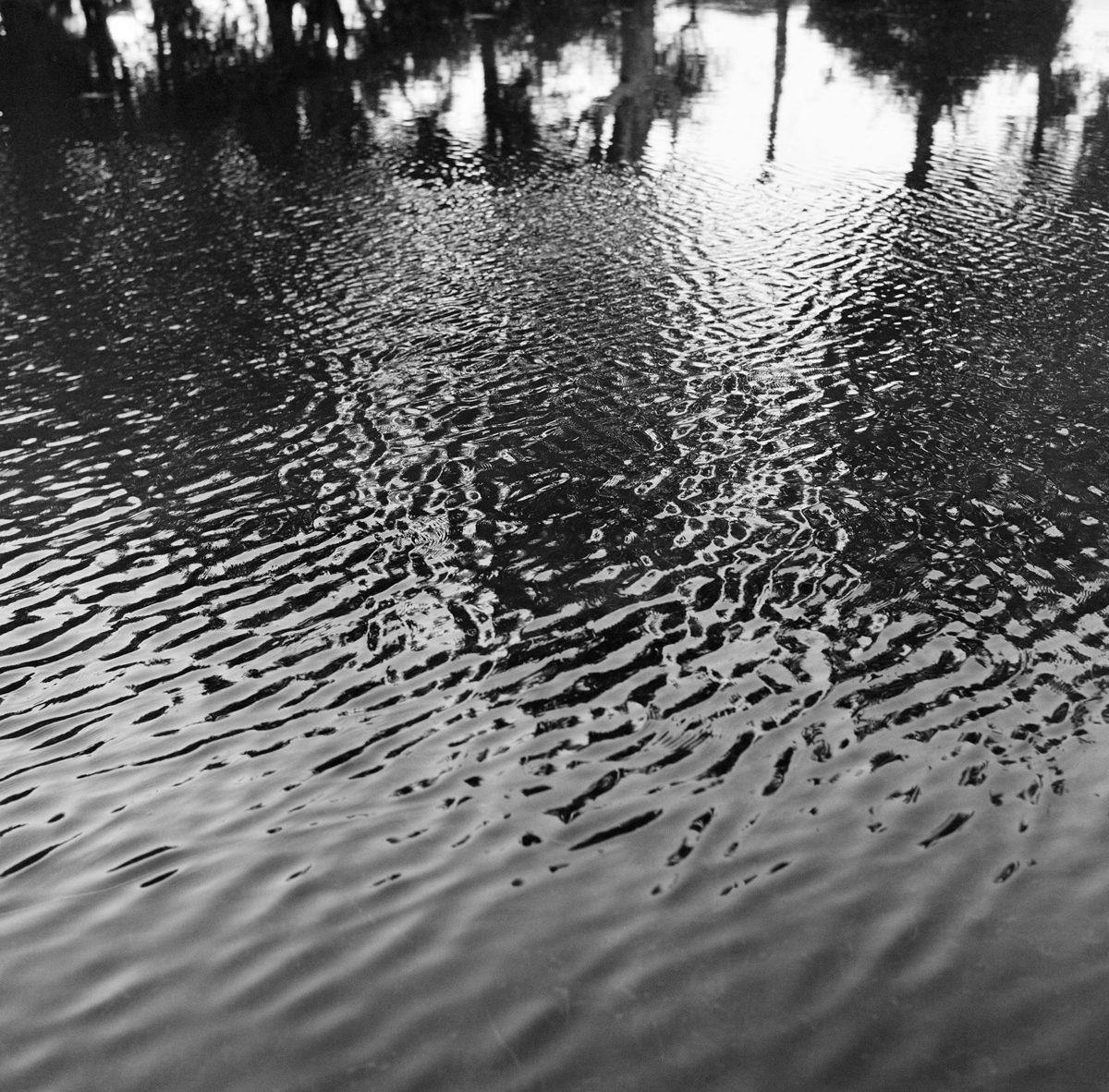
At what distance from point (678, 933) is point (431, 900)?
1.63 metres

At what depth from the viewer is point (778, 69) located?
37625mm

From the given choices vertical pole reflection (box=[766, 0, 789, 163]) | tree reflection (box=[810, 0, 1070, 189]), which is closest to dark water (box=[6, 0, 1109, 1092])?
vertical pole reflection (box=[766, 0, 789, 163])

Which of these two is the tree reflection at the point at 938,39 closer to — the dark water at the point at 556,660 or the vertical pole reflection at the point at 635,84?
the vertical pole reflection at the point at 635,84

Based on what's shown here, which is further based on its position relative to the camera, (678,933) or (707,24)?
(707,24)

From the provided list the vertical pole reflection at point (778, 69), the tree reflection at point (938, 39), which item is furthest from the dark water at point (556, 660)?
the tree reflection at point (938, 39)

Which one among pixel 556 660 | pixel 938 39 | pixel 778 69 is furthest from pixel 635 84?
pixel 556 660

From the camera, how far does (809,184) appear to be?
88.9 ft

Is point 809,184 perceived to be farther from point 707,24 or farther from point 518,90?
point 707,24

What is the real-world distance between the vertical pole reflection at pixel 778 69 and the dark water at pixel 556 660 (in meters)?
7.09

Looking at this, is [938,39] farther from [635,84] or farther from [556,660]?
[556,660]

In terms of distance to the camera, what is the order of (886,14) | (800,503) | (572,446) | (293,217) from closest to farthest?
1. (800,503)
2. (572,446)
3. (293,217)
4. (886,14)

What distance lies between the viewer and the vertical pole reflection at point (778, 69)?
30.3 metres

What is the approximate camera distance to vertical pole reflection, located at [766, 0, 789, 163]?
3033cm

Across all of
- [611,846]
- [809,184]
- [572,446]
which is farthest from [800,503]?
[809,184]
